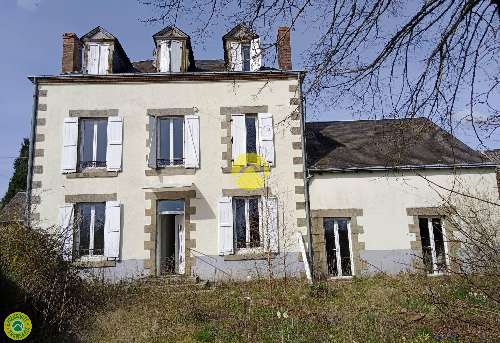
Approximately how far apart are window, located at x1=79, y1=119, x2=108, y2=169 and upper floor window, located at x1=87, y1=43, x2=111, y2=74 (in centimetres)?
159

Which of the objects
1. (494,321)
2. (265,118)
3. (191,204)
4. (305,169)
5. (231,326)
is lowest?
(231,326)

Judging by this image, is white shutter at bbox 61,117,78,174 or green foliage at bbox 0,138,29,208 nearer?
white shutter at bbox 61,117,78,174

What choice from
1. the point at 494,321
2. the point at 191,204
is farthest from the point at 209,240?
the point at 494,321

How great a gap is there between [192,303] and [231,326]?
5.71ft

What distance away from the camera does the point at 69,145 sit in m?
12.9

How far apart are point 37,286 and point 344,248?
26.1ft

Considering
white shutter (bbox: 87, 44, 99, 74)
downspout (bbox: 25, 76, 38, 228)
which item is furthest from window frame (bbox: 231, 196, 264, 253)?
white shutter (bbox: 87, 44, 99, 74)

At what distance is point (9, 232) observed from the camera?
821 centimetres

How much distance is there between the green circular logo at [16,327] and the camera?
7.41 meters

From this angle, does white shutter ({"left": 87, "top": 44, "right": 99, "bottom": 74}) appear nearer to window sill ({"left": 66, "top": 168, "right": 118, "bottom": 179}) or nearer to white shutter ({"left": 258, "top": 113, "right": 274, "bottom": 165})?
window sill ({"left": 66, "top": 168, "right": 118, "bottom": 179})

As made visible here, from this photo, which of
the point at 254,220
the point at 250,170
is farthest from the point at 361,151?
the point at 254,220

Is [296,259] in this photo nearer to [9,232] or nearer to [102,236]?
[102,236]

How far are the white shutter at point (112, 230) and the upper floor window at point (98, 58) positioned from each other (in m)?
4.21

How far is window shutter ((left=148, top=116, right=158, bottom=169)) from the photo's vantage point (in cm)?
1286
